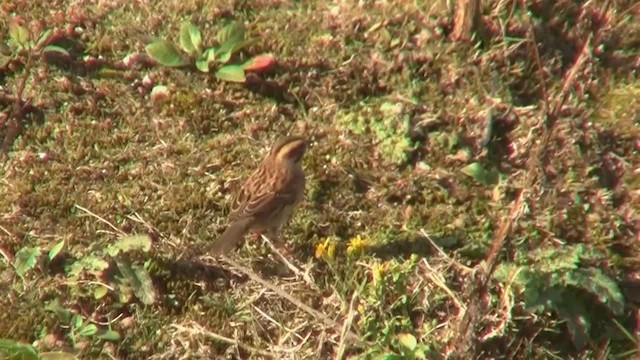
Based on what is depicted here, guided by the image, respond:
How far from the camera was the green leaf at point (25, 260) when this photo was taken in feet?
22.9

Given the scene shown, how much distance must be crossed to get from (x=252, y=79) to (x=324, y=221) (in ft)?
4.20

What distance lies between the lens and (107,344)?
6.80 metres

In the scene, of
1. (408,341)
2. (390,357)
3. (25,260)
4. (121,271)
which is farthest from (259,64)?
(390,357)

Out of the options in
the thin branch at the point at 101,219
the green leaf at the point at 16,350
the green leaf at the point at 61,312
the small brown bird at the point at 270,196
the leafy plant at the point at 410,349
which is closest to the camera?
the green leaf at the point at 16,350

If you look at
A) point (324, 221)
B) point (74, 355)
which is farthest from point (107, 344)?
point (324, 221)

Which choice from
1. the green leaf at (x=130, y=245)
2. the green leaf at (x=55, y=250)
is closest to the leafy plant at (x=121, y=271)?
the green leaf at (x=130, y=245)

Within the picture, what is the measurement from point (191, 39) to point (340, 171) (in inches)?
58.0

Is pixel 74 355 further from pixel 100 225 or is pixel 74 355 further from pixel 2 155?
pixel 2 155

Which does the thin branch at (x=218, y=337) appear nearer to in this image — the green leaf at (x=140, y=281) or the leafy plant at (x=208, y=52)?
the green leaf at (x=140, y=281)

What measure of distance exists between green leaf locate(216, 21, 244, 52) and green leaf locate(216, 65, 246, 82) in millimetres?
153

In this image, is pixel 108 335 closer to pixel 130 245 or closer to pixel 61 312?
pixel 61 312

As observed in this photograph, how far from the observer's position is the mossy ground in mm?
6855

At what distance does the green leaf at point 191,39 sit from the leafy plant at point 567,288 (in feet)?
8.78

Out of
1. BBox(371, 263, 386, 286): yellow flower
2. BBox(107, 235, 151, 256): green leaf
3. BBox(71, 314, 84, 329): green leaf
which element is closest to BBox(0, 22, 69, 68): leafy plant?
BBox(107, 235, 151, 256): green leaf
